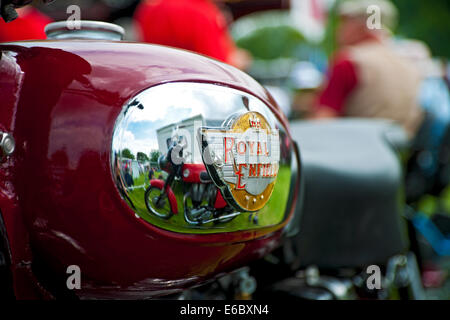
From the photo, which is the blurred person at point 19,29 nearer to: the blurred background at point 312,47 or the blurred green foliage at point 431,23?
the blurred background at point 312,47

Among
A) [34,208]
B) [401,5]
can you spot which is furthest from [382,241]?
[401,5]

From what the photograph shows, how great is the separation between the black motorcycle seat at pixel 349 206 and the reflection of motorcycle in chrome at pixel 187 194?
0.50 meters

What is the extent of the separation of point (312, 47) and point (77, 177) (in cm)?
1816

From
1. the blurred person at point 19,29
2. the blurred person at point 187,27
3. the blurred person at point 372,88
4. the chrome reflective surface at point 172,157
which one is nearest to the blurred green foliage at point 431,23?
the blurred person at point 372,88

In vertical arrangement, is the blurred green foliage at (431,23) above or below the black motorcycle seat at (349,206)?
above

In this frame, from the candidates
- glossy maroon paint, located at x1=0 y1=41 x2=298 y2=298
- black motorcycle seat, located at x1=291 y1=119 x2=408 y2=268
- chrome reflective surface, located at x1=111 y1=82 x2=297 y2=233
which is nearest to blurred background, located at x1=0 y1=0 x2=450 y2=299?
glossy maroon paint, located at x1=0 y1=41 x2=298 y2=298

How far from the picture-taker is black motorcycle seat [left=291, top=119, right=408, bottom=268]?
1.30 metres

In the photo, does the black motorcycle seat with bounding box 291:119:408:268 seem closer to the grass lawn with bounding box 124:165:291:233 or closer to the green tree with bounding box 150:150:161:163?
the grass lawn with bounding box 124:165:291:233

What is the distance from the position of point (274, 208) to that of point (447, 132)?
263 centimetres

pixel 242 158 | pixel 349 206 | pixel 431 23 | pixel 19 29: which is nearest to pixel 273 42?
pixel 431 23

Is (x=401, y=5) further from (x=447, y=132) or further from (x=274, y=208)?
(x=274, y=208)

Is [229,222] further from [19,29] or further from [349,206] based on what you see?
[19,29]

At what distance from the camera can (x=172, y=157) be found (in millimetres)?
789

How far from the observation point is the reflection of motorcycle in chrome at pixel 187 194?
79 cm
